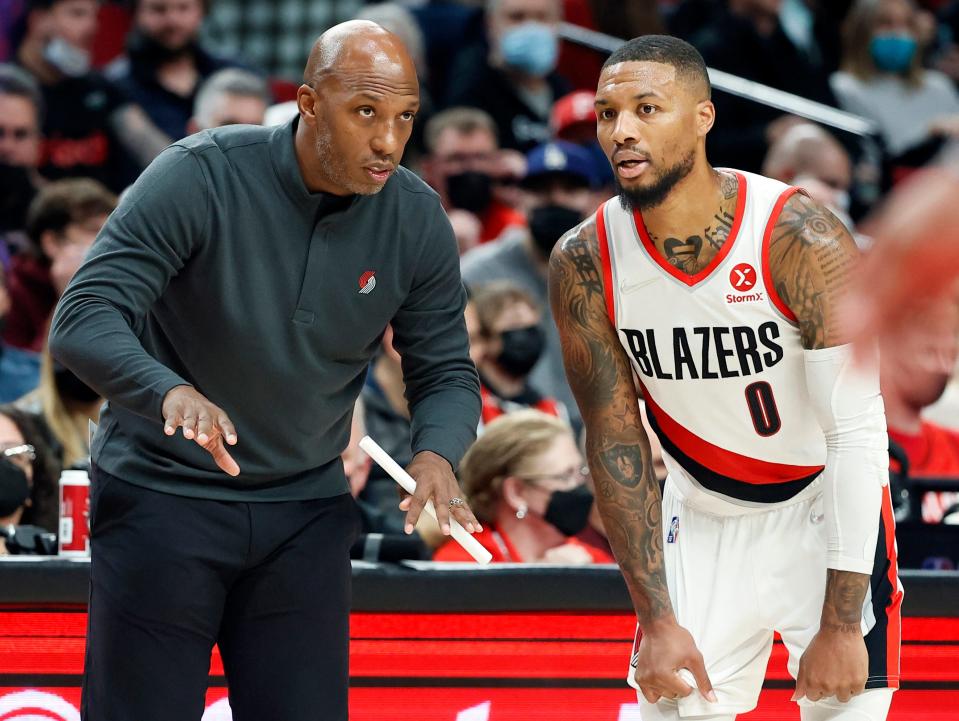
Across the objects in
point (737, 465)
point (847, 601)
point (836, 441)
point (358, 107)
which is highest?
point (358, 107)

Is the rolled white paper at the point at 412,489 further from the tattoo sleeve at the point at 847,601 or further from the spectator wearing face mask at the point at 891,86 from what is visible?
the spectator wearing face mask at the point at 891,86

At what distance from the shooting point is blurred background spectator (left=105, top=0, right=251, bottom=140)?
23.4 ft

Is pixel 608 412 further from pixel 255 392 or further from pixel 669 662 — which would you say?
pixel 255 392

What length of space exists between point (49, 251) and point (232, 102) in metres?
1.20

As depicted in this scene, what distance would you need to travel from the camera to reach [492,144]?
23.7ft

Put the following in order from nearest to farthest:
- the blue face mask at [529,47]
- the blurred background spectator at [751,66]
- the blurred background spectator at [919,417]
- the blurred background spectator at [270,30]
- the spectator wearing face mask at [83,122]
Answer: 1. the blurred background spectator at [919,417]
2. the spectator wearing face mask at [83,122]
3. the blue face mask at [529,47]
4. the blurred background spectator at [751,66]
5. the blurred background spectator at [270,30]

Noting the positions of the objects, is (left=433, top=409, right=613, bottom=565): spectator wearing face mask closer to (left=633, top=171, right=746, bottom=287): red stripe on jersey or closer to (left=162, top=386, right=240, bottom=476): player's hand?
(left=633, top=171, right=746, bottom=287): red stripe on jersey

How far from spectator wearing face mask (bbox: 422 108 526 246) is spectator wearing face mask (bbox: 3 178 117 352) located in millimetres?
1910

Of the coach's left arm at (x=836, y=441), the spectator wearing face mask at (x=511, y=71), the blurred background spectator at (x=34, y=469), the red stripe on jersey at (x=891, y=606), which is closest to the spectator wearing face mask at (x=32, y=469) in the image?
the blurred background spectator at (x=34, y=469)

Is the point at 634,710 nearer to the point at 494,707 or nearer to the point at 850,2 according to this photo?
the point at 494,707

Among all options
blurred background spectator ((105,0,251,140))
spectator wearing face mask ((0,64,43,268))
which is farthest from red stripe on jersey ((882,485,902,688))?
blurred background spectator ((105,0,251,140))

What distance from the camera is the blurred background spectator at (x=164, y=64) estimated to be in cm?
712

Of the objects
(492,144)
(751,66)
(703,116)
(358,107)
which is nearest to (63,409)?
(358,107)

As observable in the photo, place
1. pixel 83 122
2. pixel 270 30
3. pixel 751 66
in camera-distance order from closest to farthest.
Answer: pixel 83 122 < pixel 751 66 < pixel 270 30
